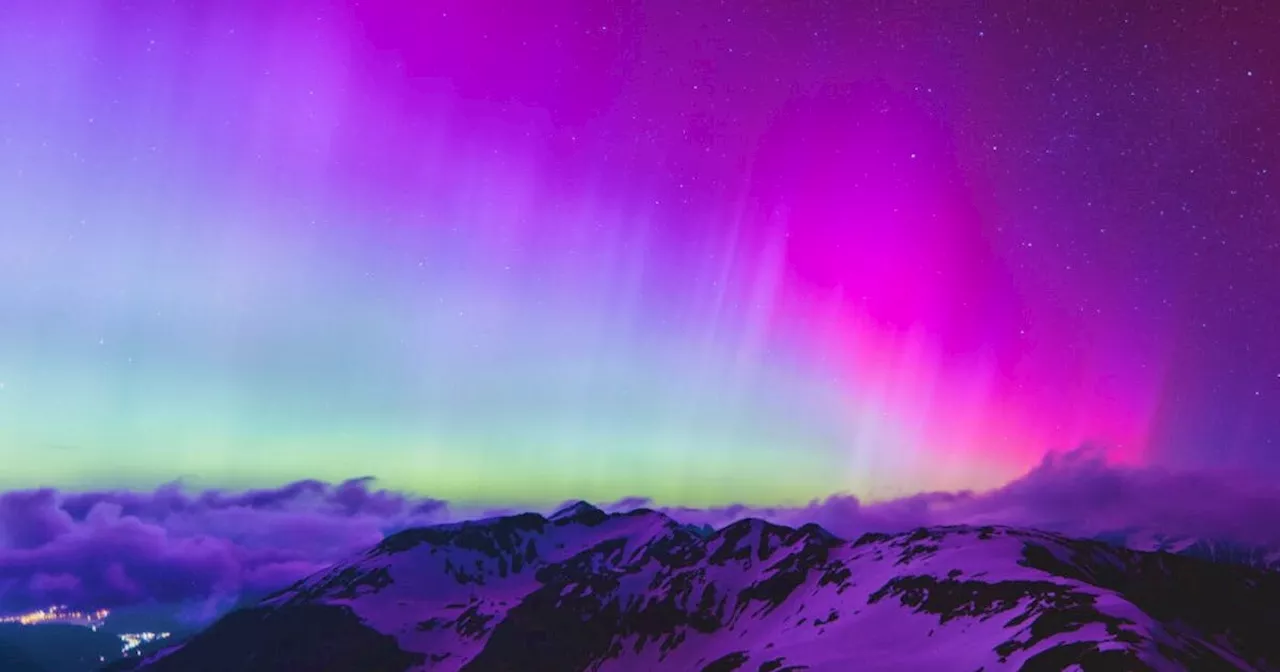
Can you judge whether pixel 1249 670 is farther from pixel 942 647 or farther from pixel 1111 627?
pixel 942 647

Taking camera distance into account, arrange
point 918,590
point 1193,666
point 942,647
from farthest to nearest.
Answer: point 918,590 < point 942,647 < point 1193,666

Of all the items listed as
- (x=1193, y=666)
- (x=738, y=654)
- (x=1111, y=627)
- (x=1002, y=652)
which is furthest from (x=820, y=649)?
(x=1193, y=666)

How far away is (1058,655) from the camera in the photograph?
9225cm

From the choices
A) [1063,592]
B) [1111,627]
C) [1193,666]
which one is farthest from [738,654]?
[1193,666]

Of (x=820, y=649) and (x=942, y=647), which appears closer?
(x=942, y=647)

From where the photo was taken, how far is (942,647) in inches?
5290

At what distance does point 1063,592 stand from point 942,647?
2246 centimetres

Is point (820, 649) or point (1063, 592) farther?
point (820, 649)

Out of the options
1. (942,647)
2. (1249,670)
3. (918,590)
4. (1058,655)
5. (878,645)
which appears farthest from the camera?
(918,590)

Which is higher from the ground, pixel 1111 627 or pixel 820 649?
pixel 1111 627

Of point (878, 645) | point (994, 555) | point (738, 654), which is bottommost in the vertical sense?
point (738, 654)

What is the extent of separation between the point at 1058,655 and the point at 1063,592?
161 feet

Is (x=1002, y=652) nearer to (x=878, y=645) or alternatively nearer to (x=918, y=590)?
(x=878, y=645)

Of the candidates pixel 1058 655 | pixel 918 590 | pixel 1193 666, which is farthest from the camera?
pixel 918 590
